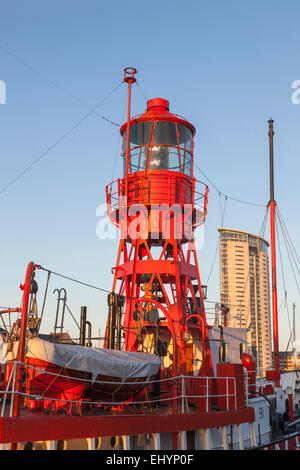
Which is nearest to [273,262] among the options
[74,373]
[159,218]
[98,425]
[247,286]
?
[159,218]

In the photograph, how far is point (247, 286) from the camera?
301ft

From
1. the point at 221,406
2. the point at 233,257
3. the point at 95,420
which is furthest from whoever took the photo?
the point at 233,257

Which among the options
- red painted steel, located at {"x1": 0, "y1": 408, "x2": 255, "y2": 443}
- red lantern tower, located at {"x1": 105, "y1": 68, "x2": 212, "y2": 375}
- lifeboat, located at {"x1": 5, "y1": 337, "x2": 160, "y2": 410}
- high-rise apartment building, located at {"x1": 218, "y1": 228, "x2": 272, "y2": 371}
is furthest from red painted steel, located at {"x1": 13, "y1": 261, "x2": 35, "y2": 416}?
high-rise apartment building, located at {"x1": 218, "y1": 228, "x2": 272, "y2": 371}

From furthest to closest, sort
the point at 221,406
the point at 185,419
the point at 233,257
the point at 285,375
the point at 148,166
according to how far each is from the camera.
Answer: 1. the point at 233,257
2. the point at 285,375
3. the point at 148,166
4. the point at 221,406
5. the point at 185,419

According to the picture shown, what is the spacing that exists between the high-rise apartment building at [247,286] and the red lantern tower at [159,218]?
224 feet

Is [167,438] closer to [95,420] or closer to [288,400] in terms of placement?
[95,420]

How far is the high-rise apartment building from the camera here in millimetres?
89750

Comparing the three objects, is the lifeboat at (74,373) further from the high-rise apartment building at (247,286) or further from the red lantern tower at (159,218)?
the high-rise apartment building at (247,286)

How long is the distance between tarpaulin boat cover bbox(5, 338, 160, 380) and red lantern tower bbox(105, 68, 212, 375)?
5445 millimetres

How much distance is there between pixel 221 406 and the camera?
15992 mm
